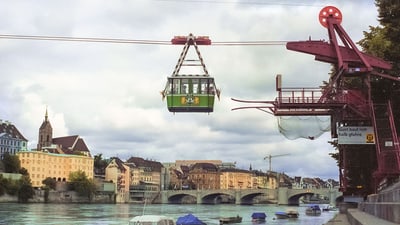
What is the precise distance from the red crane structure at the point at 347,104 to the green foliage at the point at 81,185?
163685mm

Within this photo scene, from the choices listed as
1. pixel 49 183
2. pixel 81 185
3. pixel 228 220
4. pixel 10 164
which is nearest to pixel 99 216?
pixel 228 220

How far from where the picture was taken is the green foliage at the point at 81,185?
193m

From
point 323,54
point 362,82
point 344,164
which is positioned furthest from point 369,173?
point 323,54

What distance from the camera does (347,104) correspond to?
33.8 metres

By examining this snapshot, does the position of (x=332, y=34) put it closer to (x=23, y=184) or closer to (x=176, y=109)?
(x=176, y=109)

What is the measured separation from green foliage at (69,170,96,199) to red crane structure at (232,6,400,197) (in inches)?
6444

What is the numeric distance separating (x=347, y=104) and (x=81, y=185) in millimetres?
166940

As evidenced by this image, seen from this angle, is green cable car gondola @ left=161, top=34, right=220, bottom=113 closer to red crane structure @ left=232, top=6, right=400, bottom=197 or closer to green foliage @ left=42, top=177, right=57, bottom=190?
red crane structure @ left=232, top=6, right=400, bottom=197

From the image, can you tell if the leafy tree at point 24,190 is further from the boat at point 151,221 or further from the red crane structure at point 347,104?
the red crane structure at point 347,104

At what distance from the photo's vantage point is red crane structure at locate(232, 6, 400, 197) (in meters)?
32.8

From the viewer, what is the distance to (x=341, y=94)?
113 ft

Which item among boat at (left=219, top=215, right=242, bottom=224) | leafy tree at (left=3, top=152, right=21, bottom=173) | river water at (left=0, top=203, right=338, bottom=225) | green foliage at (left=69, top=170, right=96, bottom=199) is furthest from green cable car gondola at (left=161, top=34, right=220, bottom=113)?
green foliage at (left=69, top=170, right=96, bottom=199)

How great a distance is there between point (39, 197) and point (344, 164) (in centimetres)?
15712

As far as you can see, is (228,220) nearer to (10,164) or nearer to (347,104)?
(347,104)
